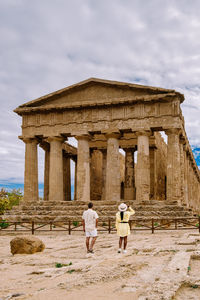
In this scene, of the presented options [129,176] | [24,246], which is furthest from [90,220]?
[129,176]

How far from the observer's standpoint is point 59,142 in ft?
94.3

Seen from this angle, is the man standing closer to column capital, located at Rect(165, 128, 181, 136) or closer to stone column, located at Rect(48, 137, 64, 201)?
column capital, located at Rect(165, 128, 181, 136)

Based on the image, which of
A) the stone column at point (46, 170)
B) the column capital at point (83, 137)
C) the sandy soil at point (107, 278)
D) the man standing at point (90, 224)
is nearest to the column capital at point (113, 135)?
the column capital at point (83, 137)

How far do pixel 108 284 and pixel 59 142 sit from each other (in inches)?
910

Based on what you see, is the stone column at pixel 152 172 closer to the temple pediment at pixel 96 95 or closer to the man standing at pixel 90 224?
the temple pediment at pixel 96 95

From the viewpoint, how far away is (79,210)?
2369 cm

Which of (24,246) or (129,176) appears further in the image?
(129,176)

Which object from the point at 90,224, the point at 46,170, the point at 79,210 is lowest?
the point at 79,210

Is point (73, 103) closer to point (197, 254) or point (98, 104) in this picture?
point (98, 104)

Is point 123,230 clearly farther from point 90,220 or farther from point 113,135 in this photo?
point 113,135

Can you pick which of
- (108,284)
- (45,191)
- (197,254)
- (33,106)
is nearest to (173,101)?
(33,106)

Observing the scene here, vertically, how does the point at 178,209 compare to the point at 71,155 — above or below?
below

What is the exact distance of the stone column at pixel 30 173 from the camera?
2852 centimetres

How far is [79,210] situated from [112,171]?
176 inches
